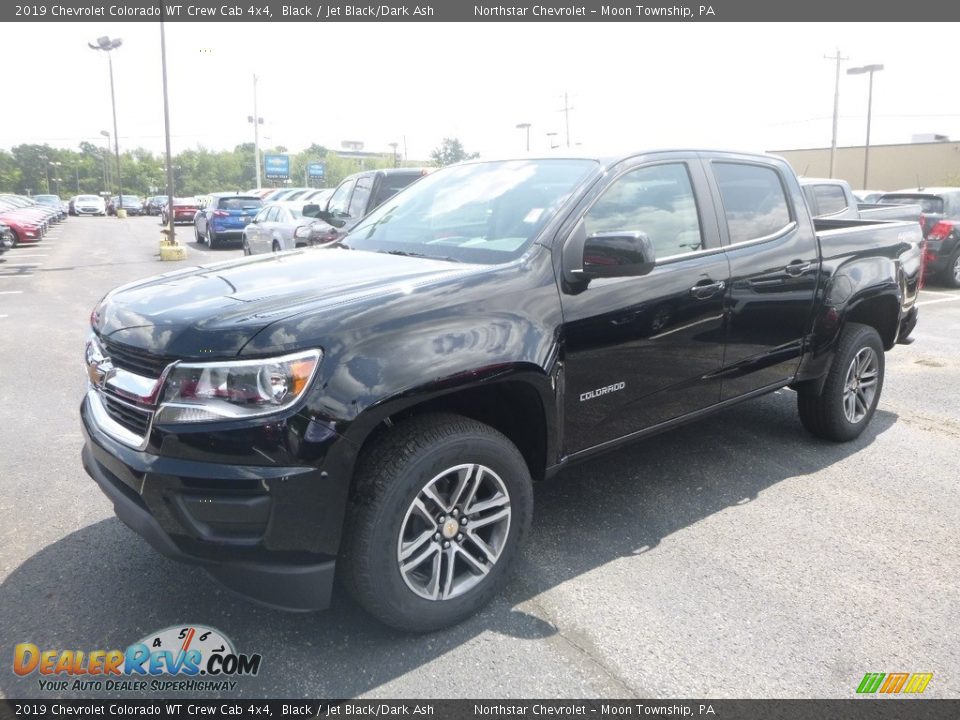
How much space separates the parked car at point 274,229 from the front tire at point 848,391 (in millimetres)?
11057

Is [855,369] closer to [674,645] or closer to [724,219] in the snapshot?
[724,219]

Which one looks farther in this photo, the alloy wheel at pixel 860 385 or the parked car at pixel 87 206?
the parked car at pixel 87 206

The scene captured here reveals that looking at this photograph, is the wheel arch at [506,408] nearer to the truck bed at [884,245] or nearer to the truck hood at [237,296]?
the truck hood at [237,296]

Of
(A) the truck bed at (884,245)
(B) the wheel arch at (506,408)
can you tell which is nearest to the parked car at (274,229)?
(A) the truck bed at (884,245)

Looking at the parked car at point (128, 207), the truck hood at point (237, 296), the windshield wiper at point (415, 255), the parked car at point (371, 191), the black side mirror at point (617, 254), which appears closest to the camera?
the truck hood at point (237, 296)

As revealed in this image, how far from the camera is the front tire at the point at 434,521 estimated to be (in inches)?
103

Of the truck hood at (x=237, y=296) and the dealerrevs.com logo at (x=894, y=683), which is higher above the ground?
the truck hood at (x=237, y=296)

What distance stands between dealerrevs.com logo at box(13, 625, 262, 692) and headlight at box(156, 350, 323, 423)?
934 mm

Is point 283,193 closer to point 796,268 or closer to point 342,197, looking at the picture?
point 342,197

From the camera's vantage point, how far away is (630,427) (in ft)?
11.8

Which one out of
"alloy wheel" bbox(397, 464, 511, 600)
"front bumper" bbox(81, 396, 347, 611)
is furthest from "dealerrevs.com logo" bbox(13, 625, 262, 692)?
"alloy wheel" bbox(397, 464, 511, 600)

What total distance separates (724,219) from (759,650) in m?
2.23

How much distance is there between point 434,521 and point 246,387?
866 mm

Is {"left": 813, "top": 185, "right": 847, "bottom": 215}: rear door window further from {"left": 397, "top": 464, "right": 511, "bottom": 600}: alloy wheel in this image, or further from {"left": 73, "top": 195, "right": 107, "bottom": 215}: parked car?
{"left": 73, "top": 195, "right": 107, "bottom": 215}: parked car
